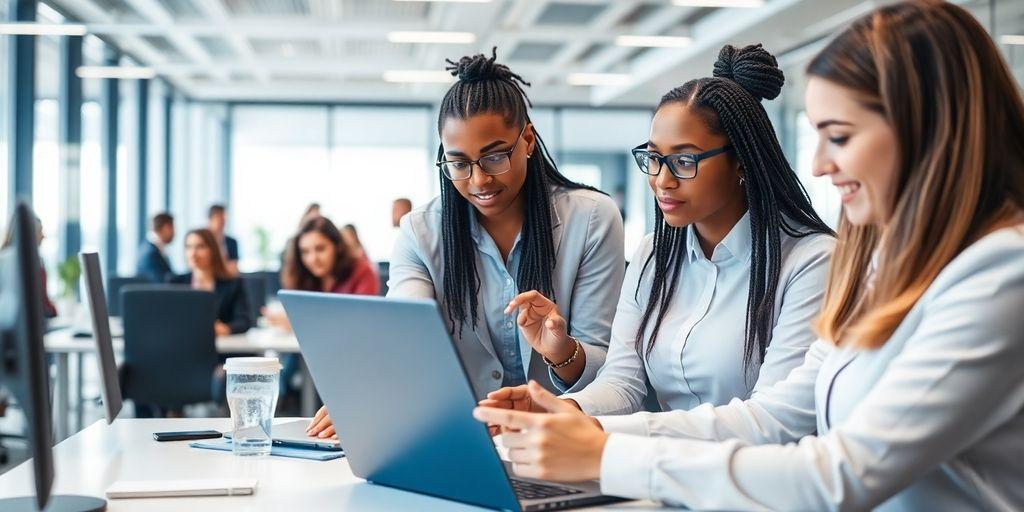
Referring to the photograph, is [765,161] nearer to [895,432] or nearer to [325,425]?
[895,432]

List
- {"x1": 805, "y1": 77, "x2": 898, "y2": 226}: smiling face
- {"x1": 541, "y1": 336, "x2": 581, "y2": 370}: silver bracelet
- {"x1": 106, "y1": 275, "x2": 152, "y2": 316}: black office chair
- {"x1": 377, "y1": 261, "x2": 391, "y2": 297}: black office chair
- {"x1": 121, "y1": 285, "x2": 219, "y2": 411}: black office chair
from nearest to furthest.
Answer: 1. {"x1": 805, "y1": 77, "x2": 898, "y2": 226}: smiling face
2. {"x1": 541, "y1": 336, "x2": 581, "y2": 370}: silver bracelet
3. {"x1": 121, "y1": 285, "x2": 219, "y2": 411}: black office chair
4. {"x1": 377, "y1": 261, "x2": 391, "y2": 297}: black office chair
5. {"x1": 106, "y1": 275, "x2": 152, "y2": 316}: black office chair

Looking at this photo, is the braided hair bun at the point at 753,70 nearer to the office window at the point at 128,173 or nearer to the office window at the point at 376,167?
the office window at the point at 128,173

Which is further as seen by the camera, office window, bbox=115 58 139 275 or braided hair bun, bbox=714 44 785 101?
office window, bbox=115 58 139 275

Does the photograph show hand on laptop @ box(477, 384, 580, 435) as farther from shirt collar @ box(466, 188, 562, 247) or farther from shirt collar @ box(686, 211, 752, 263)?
shirt collar @ box(466, 188, 562, 247)

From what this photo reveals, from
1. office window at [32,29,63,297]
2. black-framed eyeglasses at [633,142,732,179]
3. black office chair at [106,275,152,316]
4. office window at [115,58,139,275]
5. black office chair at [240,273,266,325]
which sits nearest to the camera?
black-framed eyeglasses at [633,142,732,179]

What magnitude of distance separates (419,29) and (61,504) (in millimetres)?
8142

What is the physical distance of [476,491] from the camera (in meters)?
1.28

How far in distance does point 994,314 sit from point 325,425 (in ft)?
3.70

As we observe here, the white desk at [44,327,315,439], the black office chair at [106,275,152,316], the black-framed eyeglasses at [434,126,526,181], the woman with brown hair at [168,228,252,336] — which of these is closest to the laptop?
the black-framed eyeglasses at [434,126,526,181]

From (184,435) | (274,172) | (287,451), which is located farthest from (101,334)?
(274,172)

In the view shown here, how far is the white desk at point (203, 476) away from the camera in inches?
51.9

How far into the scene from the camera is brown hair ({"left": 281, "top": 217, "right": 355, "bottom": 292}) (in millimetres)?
5012

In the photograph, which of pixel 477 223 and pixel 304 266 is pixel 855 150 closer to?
pixel 477 223

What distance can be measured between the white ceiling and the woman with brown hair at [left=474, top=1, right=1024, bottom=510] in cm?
652
